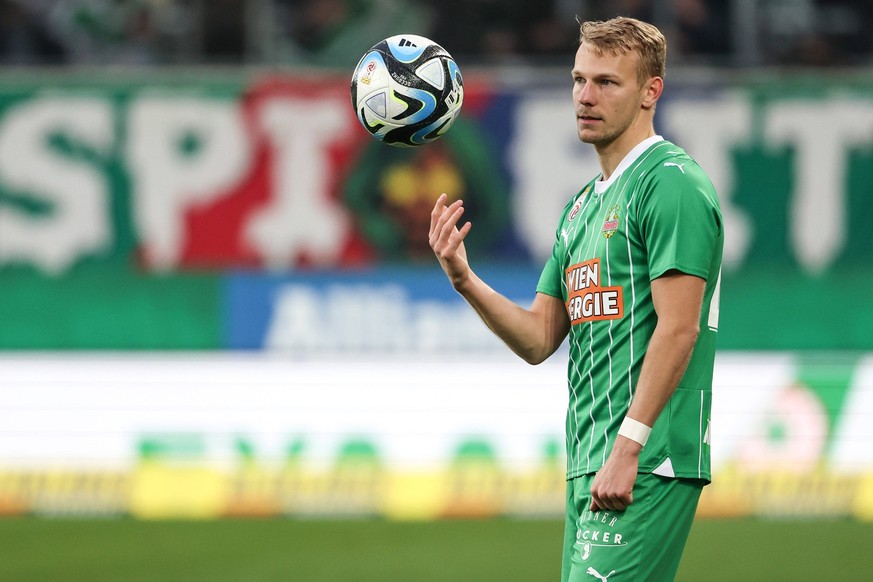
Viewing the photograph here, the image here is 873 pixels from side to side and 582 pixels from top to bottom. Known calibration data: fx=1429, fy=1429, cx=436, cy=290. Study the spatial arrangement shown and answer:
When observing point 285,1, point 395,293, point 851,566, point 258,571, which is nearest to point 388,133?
point 258,571

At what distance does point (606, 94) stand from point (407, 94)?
41.4 inches

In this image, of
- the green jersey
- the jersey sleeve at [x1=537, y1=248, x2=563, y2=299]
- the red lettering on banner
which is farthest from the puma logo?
the jersey sleeve at [x1=537, y1=248, x2=563, y2=299]

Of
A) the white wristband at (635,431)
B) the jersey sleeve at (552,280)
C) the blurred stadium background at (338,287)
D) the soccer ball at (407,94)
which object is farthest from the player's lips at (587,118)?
the blurred stadium background at (338,287)

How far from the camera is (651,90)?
403 cm

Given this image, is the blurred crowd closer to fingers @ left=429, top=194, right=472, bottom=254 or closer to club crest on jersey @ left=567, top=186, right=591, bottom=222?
club crest on jersey @ left=567, top=186, right=591, bottom=222

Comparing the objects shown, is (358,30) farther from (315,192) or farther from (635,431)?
(635,431)

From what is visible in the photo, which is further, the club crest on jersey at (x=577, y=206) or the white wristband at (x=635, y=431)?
the club crest on jersey at (x=577, y=206)

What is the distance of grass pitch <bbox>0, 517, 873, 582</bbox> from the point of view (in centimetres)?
873

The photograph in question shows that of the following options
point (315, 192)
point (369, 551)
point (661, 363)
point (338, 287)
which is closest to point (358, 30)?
point (315, 192)

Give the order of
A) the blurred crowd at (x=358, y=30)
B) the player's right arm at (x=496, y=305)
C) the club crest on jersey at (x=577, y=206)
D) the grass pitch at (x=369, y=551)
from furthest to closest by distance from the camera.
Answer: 1. the blurred crowd at (x=358, y=30)
2. the grass pitch at (x=369, y=551)
3. the club crest on jersey at (x=577, y=206)
4. the player's right arm at (x=496, y=305)

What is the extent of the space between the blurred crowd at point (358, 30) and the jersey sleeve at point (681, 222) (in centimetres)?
833

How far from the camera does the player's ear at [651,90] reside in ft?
13.2

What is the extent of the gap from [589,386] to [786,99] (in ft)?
26.4

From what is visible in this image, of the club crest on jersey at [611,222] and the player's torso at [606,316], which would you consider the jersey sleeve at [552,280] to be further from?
the club crest on jersey at [611,222]
